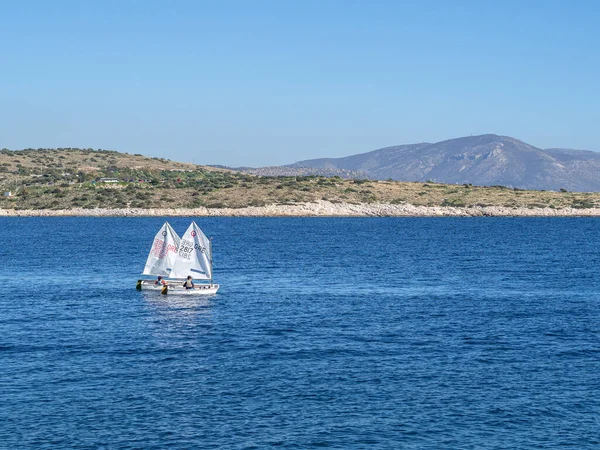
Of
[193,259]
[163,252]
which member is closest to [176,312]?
[193,259]

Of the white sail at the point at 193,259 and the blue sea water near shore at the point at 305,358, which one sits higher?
the white sail at the point at 193,259

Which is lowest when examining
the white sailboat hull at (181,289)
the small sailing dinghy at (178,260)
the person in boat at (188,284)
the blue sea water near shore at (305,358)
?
the blue sea water near shore at (305,358)

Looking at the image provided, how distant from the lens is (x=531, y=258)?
102188mm

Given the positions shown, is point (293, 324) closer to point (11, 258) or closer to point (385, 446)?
point (385, 446)

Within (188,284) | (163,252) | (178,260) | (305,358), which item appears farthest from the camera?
(163,252)

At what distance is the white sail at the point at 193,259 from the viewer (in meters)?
70.1

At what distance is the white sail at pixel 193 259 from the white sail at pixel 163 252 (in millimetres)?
709

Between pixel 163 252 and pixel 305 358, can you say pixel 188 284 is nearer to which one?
pixel 163 252

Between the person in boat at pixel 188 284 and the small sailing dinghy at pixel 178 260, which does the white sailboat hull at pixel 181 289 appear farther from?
the person in boat at pixel 188 284

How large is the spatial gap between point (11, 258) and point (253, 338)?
190ft

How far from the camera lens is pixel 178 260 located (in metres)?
71.0

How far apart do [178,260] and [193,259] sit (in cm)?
131

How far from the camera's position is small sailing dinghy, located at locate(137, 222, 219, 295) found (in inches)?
2761

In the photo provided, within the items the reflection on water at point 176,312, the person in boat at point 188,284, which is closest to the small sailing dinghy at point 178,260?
the person in boat at point 188,284
